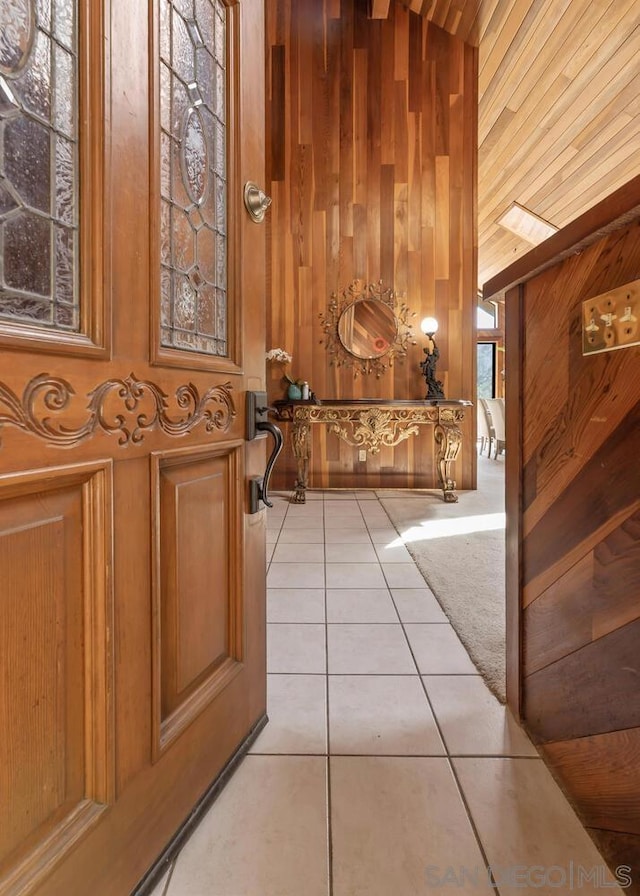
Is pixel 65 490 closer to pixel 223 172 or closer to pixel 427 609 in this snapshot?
pixel 223 172

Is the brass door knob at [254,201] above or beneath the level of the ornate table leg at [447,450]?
above

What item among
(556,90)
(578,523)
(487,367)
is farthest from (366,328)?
(487,367)

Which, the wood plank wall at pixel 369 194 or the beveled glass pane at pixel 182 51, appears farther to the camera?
the wood plank wall at pixel 369 194

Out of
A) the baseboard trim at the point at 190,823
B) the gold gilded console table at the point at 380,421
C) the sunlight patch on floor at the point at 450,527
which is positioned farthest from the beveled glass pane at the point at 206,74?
the gold gilded console table at the point at 380,421

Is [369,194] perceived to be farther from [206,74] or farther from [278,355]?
[206,74]

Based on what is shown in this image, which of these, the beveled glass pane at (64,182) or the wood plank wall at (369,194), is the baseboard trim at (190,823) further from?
the wood plank wall at (369,194)

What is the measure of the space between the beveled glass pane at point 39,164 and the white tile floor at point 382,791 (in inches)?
38.1

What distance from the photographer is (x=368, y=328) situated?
421cm

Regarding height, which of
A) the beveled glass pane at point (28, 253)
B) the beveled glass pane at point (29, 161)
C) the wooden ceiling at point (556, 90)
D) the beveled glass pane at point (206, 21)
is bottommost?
the beveled glass pane at point (28, 253)

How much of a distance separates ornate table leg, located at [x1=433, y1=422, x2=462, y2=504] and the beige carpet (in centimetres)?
10

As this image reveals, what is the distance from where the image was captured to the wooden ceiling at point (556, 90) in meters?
3.32

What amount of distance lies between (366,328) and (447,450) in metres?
1.39

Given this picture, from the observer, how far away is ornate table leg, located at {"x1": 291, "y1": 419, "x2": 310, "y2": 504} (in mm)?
3795

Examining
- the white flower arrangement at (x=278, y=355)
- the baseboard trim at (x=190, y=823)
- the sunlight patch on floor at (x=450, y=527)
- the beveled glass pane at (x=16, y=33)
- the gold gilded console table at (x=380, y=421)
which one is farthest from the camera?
the white flower arrangement at (x=278, y=355)
